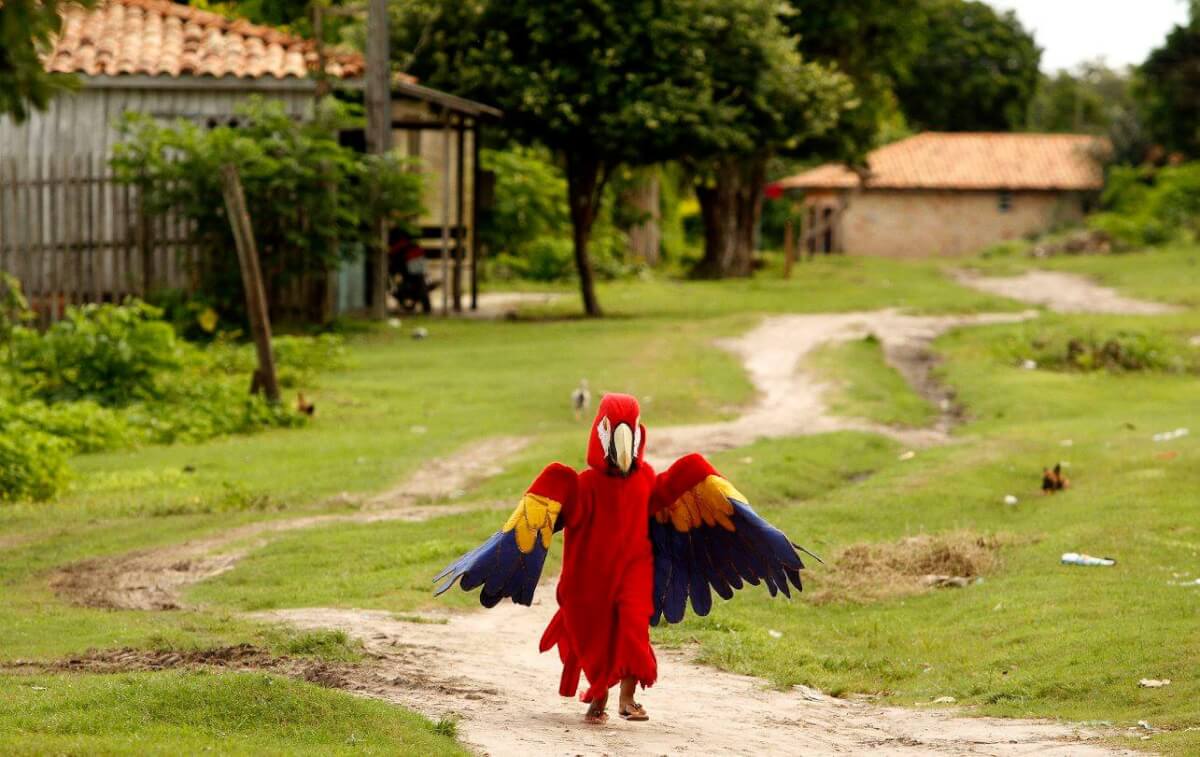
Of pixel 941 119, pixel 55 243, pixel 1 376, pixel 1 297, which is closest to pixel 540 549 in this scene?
pixel 1 376

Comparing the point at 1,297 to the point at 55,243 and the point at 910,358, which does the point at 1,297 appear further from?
the point at 910,358

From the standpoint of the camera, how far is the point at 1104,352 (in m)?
24.4

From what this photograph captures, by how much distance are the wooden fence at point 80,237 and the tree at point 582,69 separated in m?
5.39

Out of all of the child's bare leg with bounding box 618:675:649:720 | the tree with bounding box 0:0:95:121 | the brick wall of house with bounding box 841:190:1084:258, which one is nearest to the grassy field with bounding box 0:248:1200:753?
the child's bare leg with bounding box 618:675:649:720

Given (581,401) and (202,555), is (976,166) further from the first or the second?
(202,555)

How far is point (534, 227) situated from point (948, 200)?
1205 inches

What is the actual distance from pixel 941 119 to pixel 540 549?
71226mm

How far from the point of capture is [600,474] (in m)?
7.99

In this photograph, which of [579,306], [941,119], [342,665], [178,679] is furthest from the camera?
[941,119]

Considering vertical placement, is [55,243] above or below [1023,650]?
above

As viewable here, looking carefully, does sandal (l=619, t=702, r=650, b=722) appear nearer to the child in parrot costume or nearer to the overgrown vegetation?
the child in parrot costume

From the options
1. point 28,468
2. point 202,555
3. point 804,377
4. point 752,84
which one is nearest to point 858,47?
Result: point 752,84

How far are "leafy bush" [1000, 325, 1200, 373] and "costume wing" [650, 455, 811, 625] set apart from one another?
55.4 feet

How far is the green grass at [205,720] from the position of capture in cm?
647
